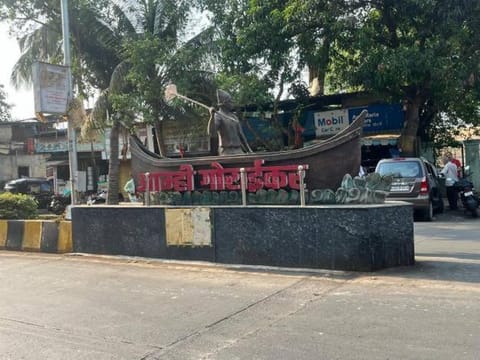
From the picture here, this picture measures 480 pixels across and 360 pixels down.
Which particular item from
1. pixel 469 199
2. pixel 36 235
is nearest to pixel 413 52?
pixel 469 199

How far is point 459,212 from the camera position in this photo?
15172 mm

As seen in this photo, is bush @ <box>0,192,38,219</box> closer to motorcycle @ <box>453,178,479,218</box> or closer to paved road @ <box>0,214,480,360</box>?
paved road @ <box>0,214,480,360</box>

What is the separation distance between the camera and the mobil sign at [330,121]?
815 inches

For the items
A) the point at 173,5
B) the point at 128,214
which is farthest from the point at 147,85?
the point at 128,214

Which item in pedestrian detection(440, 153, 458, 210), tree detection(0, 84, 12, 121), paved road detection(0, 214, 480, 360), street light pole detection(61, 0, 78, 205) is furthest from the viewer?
tree detection(0, 84, 12, 121)

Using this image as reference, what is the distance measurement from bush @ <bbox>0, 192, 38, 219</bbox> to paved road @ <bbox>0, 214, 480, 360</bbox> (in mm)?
4075

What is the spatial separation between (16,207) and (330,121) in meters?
12.8

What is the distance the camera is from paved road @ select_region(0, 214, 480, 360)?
4.43 metres

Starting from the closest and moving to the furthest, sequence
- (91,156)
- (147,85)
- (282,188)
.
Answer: (282,188) → (147,85) → (91,156)

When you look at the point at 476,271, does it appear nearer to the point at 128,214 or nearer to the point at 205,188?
the point at 205,188

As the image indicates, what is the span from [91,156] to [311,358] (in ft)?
85.3

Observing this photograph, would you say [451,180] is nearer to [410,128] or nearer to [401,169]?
[401,169]

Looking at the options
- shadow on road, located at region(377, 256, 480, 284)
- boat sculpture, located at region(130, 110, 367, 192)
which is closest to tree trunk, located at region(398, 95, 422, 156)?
boat sculpture, located at region(130, 110, 367, 192)

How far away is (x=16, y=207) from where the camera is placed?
12.3m
